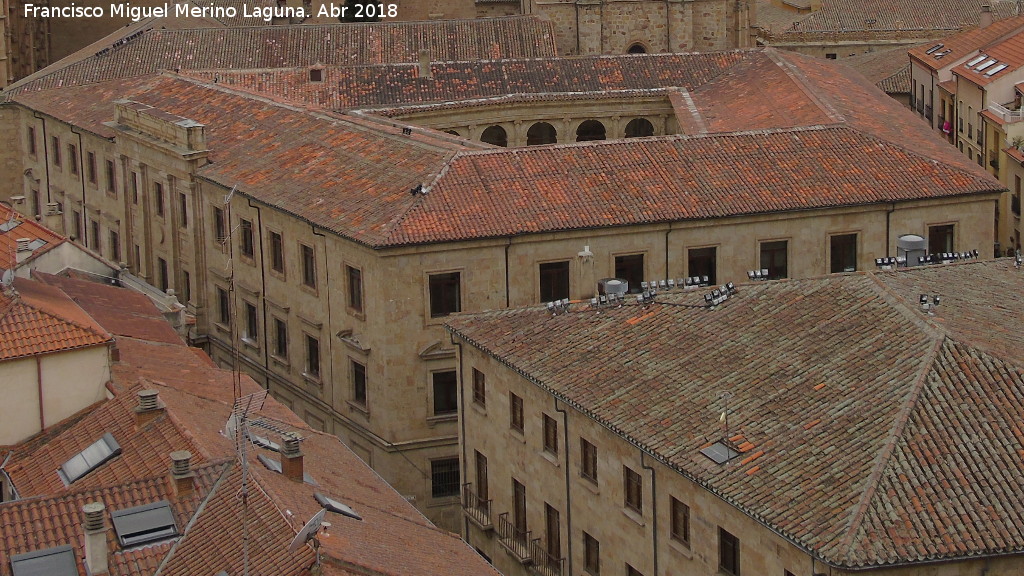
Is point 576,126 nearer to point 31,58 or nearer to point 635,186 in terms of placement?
point 635,186

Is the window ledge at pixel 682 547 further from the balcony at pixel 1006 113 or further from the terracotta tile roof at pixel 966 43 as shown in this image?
the terracotta tile roof at pixel 966 43

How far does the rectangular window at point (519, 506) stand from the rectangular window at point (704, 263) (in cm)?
1469

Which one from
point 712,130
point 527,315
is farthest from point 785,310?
point 712,130

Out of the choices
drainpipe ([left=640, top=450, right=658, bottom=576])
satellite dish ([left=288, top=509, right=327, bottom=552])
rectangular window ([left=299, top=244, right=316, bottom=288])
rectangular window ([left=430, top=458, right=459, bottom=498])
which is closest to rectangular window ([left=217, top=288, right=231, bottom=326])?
rectangular window ([left=299, top=244, right=316, bottom=288])

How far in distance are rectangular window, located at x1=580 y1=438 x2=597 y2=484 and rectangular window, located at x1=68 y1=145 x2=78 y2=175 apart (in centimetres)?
4577

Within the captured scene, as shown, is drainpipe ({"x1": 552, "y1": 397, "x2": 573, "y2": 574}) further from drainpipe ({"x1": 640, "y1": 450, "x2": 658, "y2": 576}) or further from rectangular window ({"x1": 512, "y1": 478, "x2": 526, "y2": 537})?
drainpipe ({"x1": 640, "y1": 450, "x2": 658, "y2": 576})

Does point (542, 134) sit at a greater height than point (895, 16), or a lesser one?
lesser

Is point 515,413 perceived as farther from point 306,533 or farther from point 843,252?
point 843,252

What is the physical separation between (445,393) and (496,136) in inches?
1192

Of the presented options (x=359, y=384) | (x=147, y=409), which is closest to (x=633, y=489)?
(x=147, y=409)

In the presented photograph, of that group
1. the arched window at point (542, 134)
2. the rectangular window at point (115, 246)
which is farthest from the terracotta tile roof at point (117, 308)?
the arched window at point (542, 134)

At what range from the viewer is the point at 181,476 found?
41625 millimetres

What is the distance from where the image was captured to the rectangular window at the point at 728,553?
42.3 meters

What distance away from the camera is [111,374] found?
50938mm
